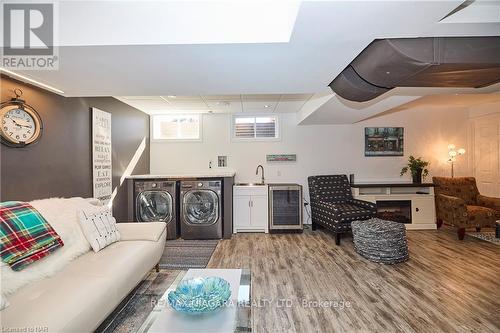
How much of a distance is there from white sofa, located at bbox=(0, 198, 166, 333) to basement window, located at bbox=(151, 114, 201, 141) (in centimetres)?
303

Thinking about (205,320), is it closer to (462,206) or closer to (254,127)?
(254,127)

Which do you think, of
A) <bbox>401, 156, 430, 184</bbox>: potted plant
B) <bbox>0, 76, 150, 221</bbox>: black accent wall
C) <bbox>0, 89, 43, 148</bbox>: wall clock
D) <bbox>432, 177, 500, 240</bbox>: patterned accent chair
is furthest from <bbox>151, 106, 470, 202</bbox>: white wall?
<bbox>0, 89, 43, 148</bbox>: wall clock

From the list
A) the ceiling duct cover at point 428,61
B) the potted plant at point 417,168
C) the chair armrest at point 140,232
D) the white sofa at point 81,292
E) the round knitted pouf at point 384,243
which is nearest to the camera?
the white sofa at point 81,292

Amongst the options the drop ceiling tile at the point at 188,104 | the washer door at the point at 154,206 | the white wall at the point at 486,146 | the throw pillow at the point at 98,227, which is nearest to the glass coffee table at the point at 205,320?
the throw pillow at the point at 98,227

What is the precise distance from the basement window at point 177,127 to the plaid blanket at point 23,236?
329cm

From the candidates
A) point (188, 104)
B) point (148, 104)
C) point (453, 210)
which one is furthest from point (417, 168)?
point (148, 104)

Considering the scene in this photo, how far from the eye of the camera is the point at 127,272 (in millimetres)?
1976

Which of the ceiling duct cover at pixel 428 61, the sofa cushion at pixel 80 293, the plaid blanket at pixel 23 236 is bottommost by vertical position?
the sofa cushion at pixel 80 293

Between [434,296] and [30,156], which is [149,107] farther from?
[434,296]

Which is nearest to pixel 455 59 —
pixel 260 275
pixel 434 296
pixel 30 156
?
pixel 434 296

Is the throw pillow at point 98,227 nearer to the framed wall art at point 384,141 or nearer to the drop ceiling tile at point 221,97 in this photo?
the drop ceiling tile at point 221,97

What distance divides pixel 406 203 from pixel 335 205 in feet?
5.15

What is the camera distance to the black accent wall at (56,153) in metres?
2.11

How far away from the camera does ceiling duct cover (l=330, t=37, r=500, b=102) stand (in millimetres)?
1576
